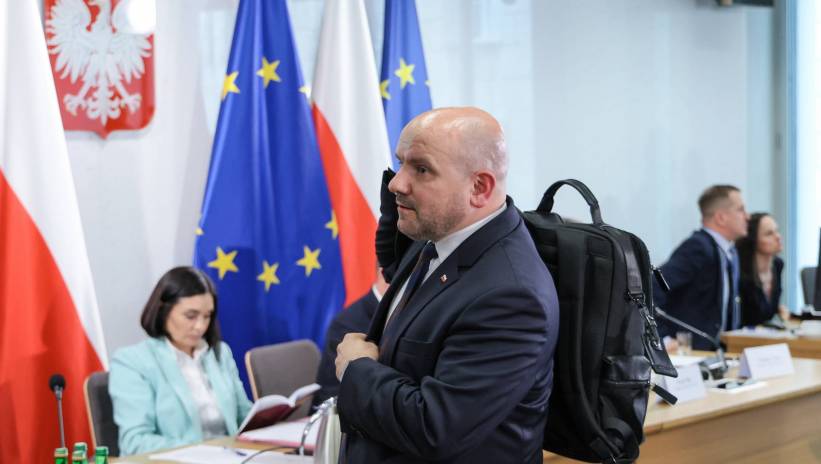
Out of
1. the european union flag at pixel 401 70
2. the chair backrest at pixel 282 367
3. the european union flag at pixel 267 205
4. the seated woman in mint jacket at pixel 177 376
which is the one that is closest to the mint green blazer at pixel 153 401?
the seated woman in mint jacket at pixel 177 376

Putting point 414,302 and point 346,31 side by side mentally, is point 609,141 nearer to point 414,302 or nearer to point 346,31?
point 346,31

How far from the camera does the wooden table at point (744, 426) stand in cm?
372

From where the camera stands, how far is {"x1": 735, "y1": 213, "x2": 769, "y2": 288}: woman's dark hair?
23.3 feet

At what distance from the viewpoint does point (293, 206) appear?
5137 millimetres

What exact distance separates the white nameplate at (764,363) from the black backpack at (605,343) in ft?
8.03

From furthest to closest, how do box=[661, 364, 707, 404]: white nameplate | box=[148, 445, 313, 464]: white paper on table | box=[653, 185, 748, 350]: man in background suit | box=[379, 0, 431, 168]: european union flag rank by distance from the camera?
box=[653, 185, 748, 350]: man in background suit → box=[379, 0, 431, 168]: european union flag → box=[661, 364, 707, 404]: white nameplate → box=[148, 445, 313, 464]: white paper on table

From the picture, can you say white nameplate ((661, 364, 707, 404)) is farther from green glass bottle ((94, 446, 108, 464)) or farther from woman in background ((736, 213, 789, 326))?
woman in background ((736, 213, 789, 326))

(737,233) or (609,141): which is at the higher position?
(609,141)

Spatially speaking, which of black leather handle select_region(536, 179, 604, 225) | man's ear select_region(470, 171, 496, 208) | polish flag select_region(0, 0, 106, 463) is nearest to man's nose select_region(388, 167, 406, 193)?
man's ear select_region(470, 171, 496, 208)

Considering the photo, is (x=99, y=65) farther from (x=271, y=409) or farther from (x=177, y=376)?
(x=271, y=409)

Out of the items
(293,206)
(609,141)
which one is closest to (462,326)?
(293,206)

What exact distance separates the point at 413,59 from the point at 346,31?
45cm

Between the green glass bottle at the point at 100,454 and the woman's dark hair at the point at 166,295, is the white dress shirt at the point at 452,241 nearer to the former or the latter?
the green glass bottle at the point at 100,454

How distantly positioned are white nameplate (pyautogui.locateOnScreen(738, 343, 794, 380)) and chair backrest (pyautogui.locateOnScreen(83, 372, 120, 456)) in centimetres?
249
